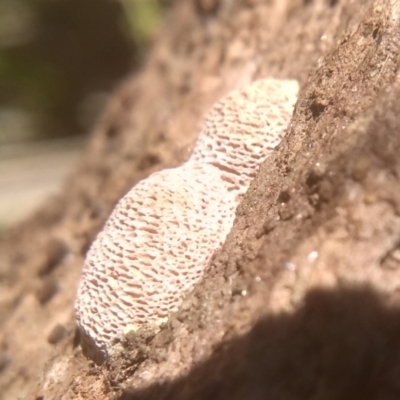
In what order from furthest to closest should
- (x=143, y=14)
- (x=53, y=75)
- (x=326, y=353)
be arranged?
(x=53, y=75), (x=143, y=14), (x=326, y=353)

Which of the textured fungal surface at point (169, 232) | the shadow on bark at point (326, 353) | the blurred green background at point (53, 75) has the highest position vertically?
the blurred green background at point (53, 75)

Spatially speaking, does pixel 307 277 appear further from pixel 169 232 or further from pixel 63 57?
pixel 63 57

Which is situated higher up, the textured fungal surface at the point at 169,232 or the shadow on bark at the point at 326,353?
the textured fungal surface at the point at 169,232

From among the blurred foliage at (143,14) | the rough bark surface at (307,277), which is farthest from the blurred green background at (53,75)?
the rough bark surface at (307,277)

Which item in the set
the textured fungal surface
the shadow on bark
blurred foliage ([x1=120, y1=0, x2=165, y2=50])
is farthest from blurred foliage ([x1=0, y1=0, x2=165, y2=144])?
the shadow on bark

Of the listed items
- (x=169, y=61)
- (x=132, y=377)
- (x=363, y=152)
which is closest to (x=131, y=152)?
(x=169, y=61)

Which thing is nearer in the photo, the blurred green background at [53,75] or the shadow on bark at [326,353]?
the shadow on bark at [326,353]

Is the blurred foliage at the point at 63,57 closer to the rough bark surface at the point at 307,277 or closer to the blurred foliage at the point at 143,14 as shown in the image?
the blurred foliage at the point at 143,14

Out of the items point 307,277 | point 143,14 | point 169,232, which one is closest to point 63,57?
point 143,14
